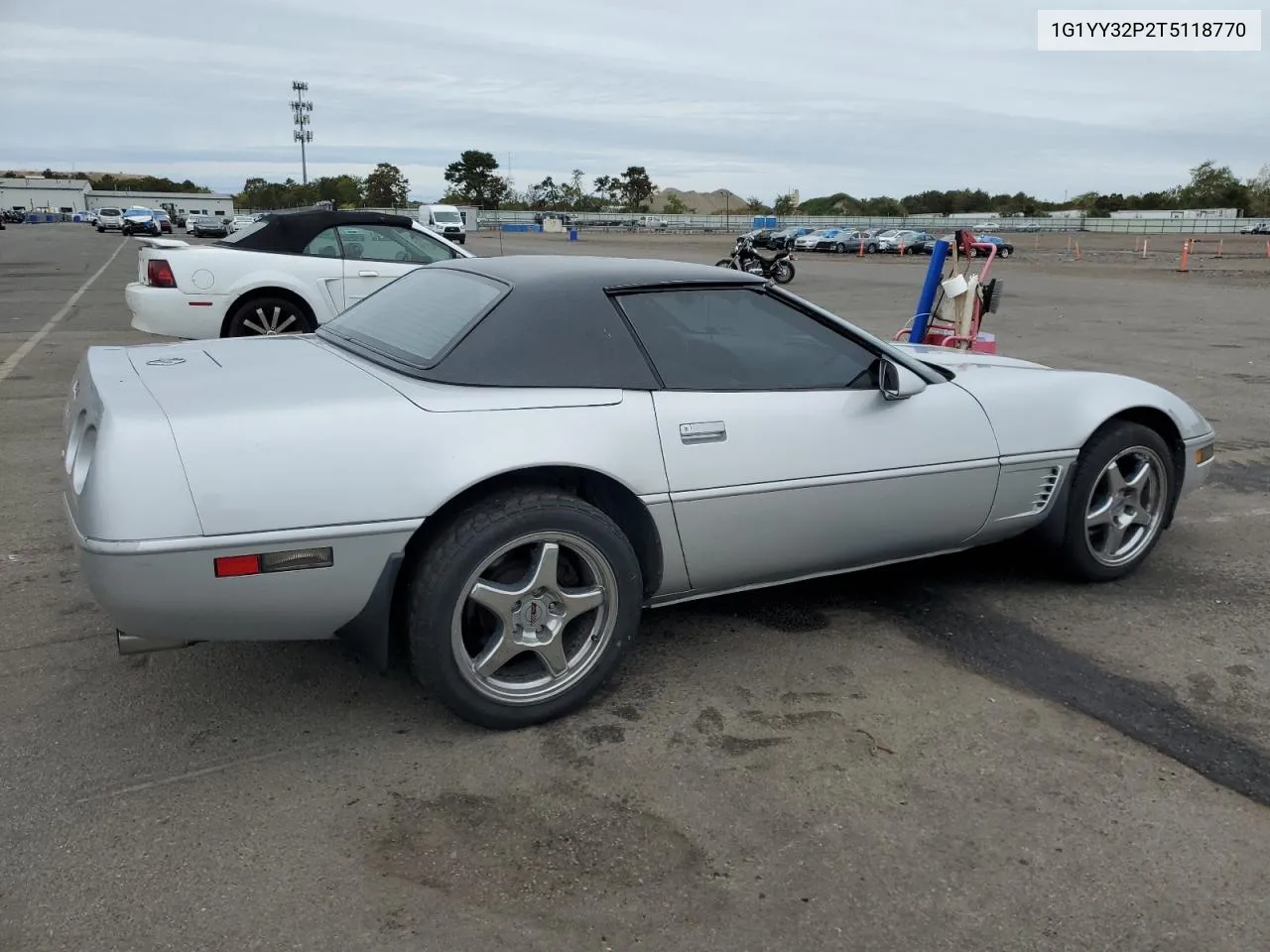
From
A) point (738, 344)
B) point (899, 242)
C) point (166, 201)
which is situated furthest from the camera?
point (166, 201)

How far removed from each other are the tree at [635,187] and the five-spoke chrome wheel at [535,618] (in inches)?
5402

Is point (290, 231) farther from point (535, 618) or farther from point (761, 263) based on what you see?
point (761, 263)

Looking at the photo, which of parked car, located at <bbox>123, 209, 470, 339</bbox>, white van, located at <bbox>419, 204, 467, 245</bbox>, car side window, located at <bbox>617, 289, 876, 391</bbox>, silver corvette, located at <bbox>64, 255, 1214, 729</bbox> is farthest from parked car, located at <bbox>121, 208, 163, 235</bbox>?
car side window, located at <bbox>617, 289, 876, 391</bbox>

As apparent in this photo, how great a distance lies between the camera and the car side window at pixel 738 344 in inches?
135

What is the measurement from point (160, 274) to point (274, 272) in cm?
91

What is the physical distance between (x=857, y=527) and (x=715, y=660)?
673 mm

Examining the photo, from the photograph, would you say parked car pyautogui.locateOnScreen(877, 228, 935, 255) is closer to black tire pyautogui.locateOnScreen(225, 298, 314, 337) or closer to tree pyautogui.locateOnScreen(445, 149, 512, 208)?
black tire pyautogui.locateOnScreen(225, 298, 314, 337)

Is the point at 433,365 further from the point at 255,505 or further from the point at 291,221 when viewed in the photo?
the point at 291,221

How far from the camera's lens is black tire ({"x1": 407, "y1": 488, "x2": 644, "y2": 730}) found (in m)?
2.85

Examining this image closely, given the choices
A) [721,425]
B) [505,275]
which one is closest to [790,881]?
[721,425]

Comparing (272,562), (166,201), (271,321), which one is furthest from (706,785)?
(166,201)

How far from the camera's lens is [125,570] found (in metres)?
2.58

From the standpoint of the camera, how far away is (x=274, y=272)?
8758mm

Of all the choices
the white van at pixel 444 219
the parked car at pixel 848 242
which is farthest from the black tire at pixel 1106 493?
the parked car at pixel 848 242
